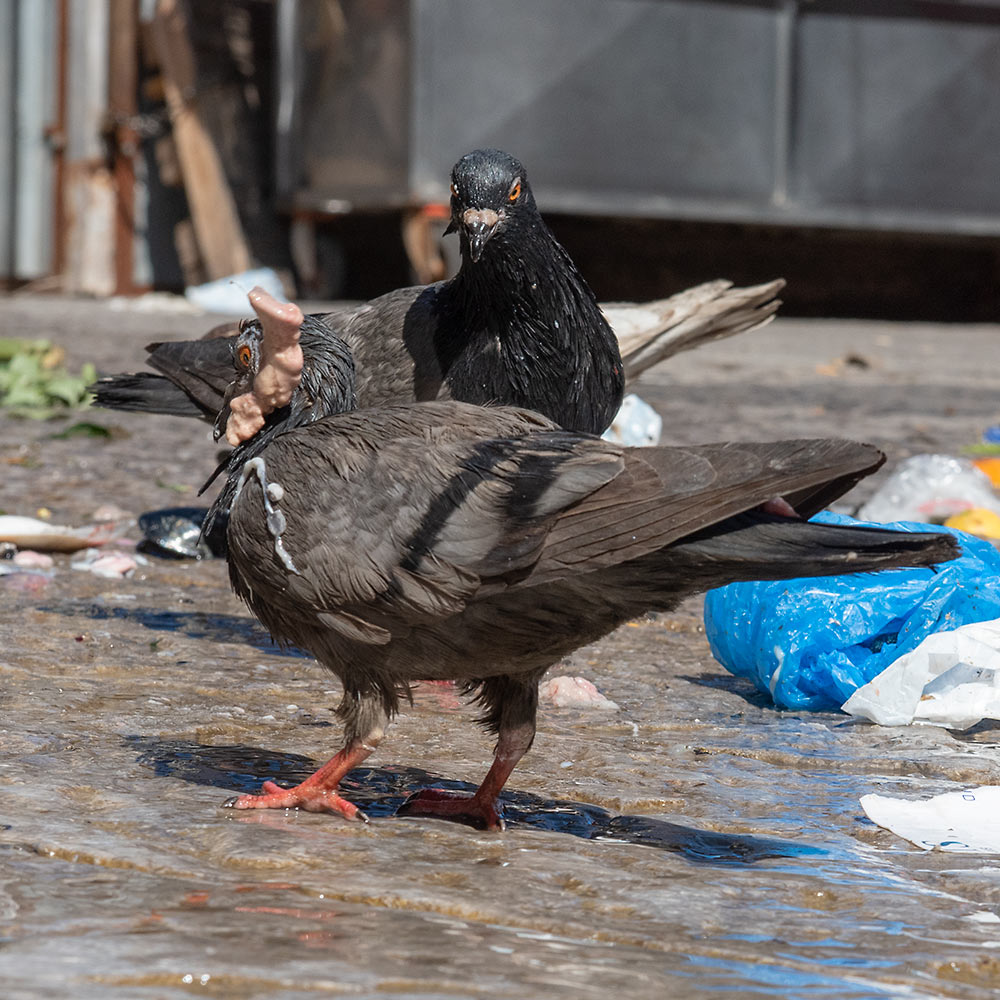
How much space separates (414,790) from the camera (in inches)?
134

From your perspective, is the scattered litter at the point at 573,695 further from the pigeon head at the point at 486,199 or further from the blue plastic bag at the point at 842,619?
the pigeon head at the point at 486,199

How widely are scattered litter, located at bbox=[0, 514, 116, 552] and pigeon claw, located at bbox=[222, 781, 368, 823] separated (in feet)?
8.44

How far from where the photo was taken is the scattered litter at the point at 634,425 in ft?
21.5

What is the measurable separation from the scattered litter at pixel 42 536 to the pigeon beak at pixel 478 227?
2.05 m

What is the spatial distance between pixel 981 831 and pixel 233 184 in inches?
489

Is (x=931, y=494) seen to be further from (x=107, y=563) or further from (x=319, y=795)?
(x=319, y=795)

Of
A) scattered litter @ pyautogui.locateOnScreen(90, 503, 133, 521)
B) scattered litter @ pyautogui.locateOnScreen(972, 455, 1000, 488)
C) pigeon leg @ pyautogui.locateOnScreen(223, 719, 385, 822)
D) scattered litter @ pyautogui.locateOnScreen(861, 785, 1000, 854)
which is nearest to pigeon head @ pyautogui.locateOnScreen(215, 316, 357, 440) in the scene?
pigeon leg @ pyautogui.locateOnScreen(223, 719, 385, 822)

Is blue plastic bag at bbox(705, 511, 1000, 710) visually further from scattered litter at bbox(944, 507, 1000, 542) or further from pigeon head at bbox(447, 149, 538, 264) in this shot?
scattered litter at bbox(944, 507, 1000, 542)

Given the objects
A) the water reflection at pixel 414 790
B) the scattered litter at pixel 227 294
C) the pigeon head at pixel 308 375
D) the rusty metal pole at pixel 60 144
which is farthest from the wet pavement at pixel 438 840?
the rusty metal pole at pixel 60 144

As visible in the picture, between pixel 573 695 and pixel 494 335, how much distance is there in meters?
1.05

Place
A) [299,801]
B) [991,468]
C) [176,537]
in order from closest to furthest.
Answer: [299,801]
[176,537]
[991,468]

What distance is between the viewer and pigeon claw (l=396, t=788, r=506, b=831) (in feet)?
10.1

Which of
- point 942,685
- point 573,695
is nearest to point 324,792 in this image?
point 573,695

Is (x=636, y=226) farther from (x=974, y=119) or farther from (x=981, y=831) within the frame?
(x=981, y=831)
